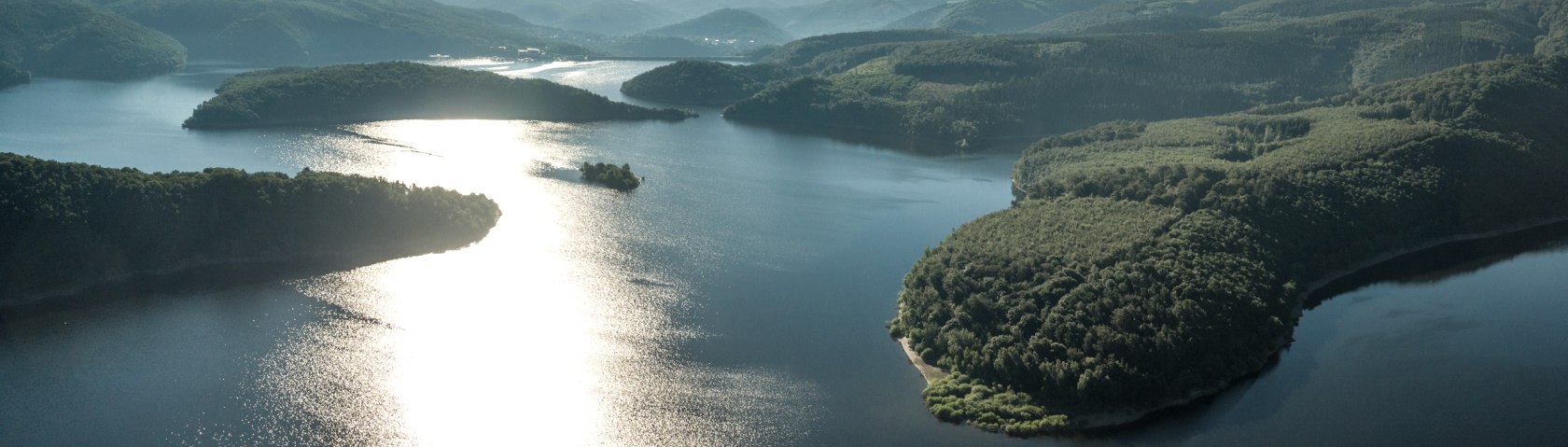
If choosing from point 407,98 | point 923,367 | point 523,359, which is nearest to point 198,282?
point 523,359

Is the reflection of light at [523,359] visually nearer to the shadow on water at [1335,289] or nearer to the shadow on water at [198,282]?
the shadow on water at [198,282]

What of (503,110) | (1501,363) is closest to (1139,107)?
→ (503,110)

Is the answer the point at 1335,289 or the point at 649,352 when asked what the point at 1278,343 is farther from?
the point at 649,352

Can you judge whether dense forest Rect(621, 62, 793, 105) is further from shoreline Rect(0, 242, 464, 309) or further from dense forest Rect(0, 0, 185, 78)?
shoreline Rect(0, 242, 464, 309)

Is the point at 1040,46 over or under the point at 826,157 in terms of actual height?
over

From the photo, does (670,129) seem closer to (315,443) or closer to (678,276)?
(678,276)

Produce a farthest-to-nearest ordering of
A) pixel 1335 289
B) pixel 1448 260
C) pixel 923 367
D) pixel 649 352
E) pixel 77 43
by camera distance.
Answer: pixel 77 43 < pixel 1448 260 < pixel 1335 289 < pixel 649 352 < pixel 923 367

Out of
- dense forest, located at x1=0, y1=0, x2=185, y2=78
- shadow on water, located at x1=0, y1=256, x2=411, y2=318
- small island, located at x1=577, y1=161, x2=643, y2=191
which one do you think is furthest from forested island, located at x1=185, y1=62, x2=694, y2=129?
shadow on water, located at x1=0, y1=256, x2=411, y2=318

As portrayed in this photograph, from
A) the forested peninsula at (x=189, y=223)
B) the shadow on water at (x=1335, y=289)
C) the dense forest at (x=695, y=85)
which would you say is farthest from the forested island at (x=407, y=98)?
the shadow on water at (x=1335, y=289)
